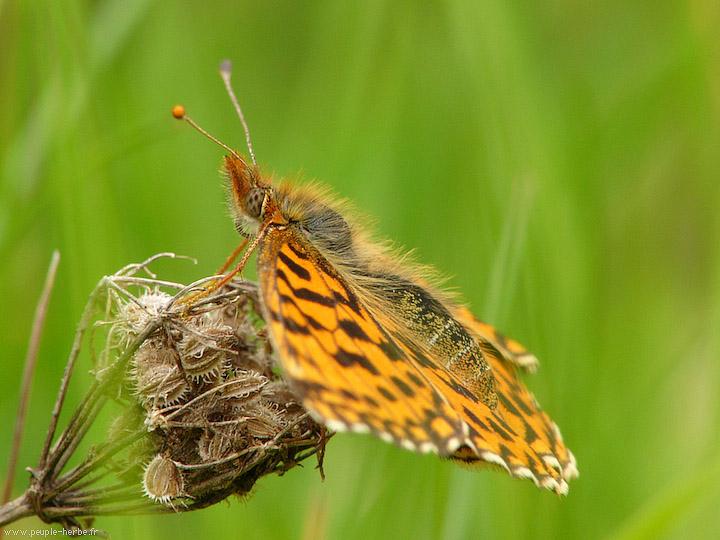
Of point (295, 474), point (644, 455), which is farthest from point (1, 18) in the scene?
point (644, 455)

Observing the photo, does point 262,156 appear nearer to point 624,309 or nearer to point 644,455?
point 624,309

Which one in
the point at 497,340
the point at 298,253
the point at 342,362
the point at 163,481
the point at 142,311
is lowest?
the point at 163,481

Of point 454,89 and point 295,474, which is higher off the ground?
point 454,89

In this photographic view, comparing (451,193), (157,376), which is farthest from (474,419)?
(451,193)

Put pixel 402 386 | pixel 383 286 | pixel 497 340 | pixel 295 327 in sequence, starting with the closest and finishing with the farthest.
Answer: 1. pixel 295 327
2. pixel 402 386
3. pixel 383 286
4. pixel 497 340

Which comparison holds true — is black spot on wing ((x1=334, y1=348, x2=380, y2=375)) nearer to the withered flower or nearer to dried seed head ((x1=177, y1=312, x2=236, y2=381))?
Answer: the withered flower

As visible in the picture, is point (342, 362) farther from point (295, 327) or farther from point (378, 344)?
point (378, 344)

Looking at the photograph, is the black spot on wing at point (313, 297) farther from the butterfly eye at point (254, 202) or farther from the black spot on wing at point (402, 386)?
the butterfly eye at point (254, 202)

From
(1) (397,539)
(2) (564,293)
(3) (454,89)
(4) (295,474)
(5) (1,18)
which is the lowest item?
(4) (295,474)
